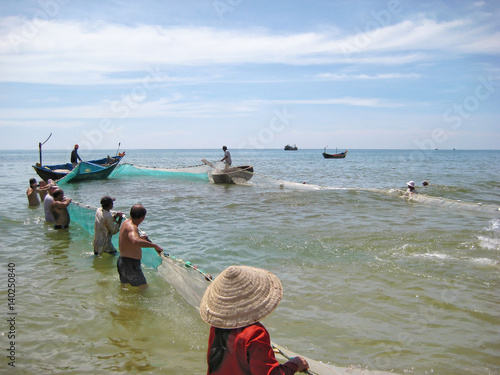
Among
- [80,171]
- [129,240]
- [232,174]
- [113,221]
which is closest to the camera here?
[129,240]

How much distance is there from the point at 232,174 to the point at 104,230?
484 inches

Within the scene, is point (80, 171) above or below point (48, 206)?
above

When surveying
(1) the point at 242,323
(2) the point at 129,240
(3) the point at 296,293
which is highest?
(1) the point at 242,323

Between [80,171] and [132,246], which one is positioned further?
[80,171]

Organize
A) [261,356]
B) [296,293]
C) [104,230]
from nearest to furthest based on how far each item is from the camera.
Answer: [261,356] → [296,293] → [104,230]

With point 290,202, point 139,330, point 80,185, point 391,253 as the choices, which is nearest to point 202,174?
point 80,185

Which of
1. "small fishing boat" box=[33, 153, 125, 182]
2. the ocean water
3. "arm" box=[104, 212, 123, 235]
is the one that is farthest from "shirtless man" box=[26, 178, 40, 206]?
"arm" box=[104, 212, 123, 235]

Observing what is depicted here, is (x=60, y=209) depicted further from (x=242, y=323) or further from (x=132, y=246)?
(x=242, y=323)

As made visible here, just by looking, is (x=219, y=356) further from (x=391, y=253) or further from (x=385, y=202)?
(x=385, y=202)

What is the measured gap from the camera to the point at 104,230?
19.2 ft

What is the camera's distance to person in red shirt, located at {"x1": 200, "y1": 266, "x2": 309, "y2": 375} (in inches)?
68.0

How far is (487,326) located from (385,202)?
858 cm

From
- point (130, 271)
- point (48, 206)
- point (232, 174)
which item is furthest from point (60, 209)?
point (232, 174)

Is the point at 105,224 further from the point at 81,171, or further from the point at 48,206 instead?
the point at 81,171
